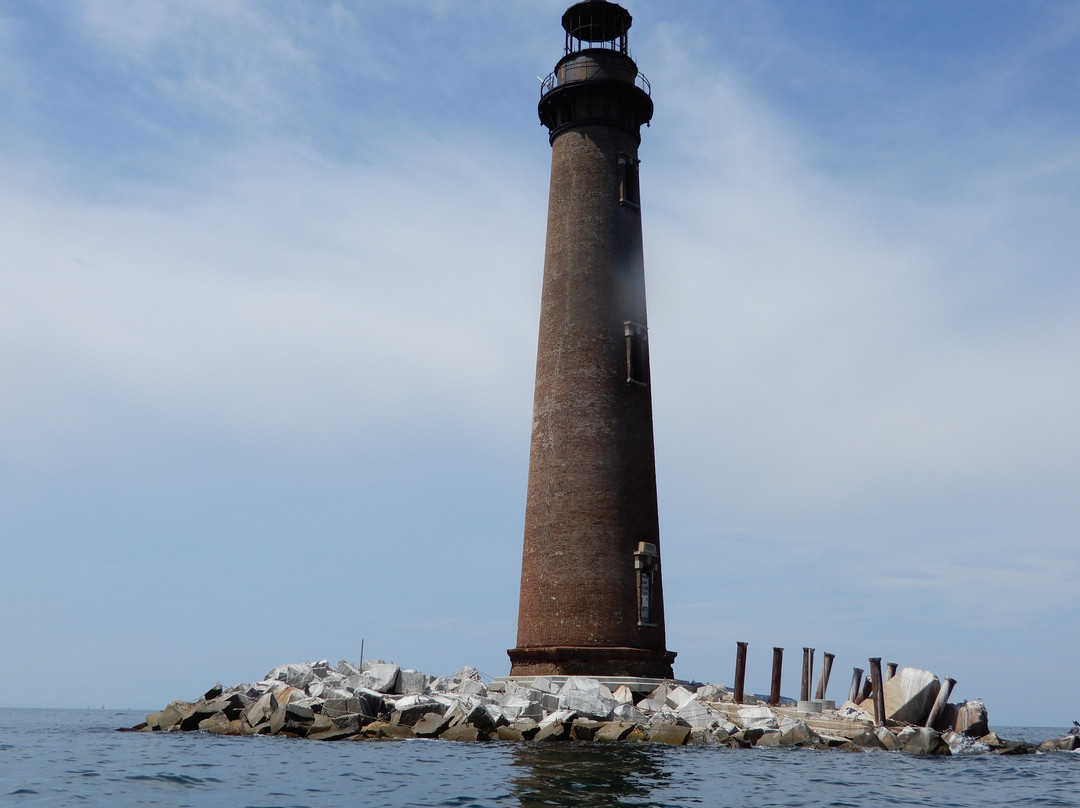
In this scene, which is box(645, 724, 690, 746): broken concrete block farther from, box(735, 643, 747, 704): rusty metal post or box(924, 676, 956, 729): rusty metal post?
box(924, 676, 956, 729): rusty metal post

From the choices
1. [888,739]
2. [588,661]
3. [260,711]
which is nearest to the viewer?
[888,739]

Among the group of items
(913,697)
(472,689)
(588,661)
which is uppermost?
(588,661)

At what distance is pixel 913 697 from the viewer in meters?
22.2

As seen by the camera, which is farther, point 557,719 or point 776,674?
point 776,674

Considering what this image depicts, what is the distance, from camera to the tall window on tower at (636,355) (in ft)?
76.6

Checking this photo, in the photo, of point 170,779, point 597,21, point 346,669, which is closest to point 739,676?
point 346,669

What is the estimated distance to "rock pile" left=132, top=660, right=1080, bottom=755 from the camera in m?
19.1

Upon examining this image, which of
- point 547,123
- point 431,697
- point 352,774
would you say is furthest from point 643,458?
point 352,774

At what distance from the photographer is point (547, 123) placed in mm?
25516

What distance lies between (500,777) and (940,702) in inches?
506

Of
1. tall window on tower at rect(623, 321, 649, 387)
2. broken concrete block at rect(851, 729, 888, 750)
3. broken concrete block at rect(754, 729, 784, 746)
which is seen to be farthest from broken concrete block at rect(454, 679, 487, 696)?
broken concrete block at rect(851, 729, 888, 750)

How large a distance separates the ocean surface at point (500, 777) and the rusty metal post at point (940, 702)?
6.80 ft

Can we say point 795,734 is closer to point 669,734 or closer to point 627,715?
point 669,734

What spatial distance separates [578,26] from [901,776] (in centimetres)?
1925
